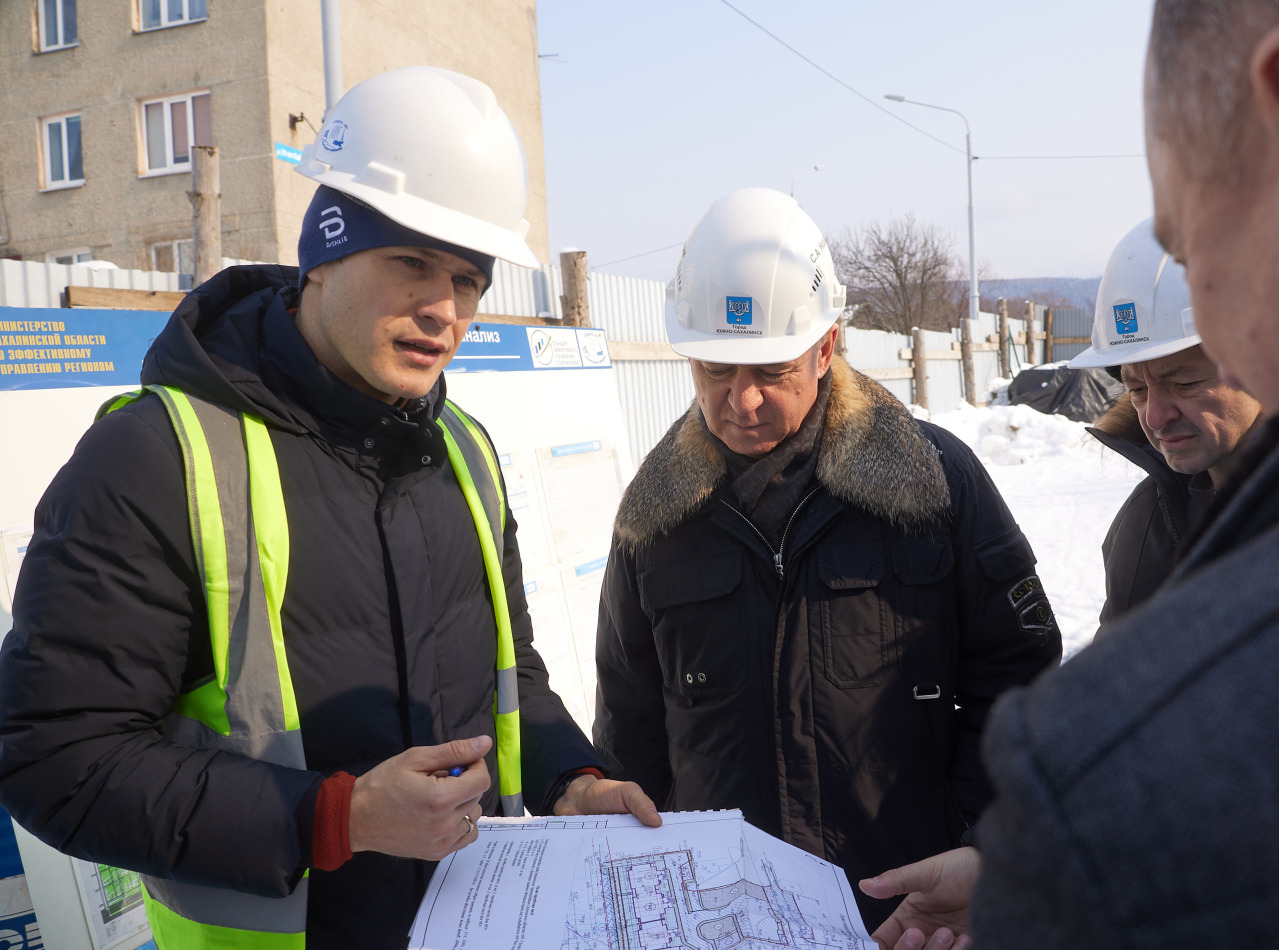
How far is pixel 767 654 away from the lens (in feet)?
7.09

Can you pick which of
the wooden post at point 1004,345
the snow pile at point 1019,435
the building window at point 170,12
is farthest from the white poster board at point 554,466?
the wooden post at point 1004,345

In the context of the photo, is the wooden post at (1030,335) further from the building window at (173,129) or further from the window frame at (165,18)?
the window frame at (165,18)

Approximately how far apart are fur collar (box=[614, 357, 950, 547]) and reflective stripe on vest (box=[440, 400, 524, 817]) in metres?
0.49

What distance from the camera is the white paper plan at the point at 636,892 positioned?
128 cm

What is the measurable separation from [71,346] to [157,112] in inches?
765

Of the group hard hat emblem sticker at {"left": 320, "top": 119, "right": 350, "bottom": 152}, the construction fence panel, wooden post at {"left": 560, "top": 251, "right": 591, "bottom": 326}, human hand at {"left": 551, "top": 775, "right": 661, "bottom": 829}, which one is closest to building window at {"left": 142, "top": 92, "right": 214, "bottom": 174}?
wooden post at {"left": 560, "top": 251, "right": 591, "bottom": 326}

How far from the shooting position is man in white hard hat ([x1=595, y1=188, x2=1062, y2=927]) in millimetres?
2094

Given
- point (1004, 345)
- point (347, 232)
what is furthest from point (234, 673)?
point (1004, 345)

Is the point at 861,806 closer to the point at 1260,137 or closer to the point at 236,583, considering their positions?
the point at 236,583

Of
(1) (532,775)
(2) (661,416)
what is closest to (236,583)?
(1) (532,775)

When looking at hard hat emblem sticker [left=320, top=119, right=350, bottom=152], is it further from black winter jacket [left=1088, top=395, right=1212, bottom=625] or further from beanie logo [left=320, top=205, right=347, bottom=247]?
black winter jacket [left=1088, top=395, right=1212, bottom=625]

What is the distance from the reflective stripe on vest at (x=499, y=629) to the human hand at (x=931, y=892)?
34.3 inches

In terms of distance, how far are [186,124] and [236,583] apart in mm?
20389

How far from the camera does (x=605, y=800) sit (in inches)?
71.5
